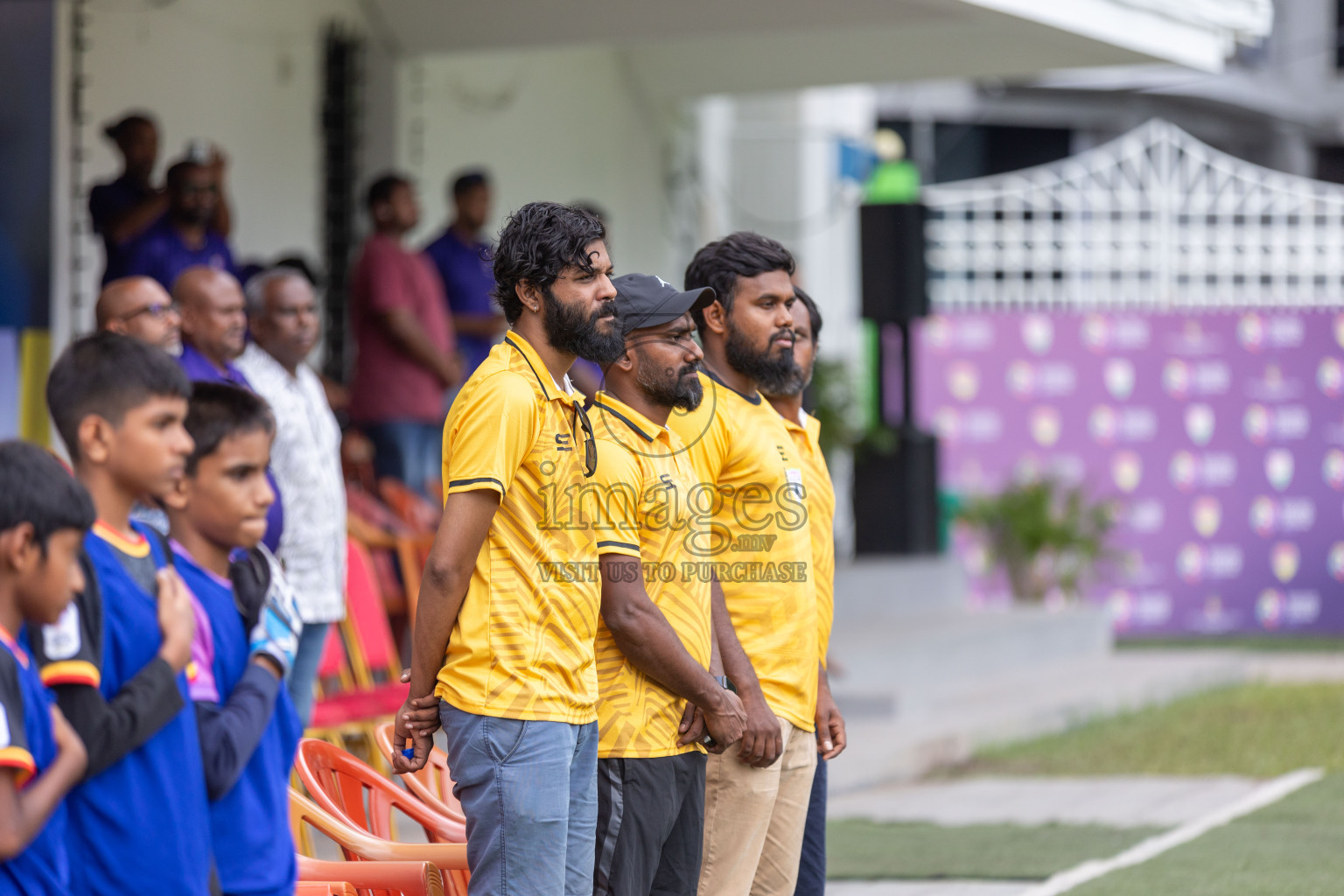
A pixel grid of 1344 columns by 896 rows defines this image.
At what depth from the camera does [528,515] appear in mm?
3389

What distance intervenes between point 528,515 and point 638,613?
1.12 ft

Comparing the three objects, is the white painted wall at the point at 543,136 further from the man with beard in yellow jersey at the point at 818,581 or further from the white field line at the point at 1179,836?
the man with beard in yellow jersey at the point at 818,581

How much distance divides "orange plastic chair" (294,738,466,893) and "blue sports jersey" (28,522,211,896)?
1.27m

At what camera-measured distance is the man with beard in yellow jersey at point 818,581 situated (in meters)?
4.29

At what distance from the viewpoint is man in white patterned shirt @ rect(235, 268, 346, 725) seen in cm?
548

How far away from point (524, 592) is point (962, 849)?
3589 mm

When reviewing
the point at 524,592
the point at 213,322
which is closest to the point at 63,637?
the point at 524,592

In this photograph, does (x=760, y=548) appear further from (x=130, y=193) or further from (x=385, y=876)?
(x=130, y=193)

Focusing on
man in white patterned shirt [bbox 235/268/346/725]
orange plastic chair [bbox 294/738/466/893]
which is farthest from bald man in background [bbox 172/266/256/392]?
orange plastic chair [bbox 294/738/466/893]

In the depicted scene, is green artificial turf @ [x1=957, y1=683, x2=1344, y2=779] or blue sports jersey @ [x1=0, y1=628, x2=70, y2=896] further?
green artificial turf @ [x1=957, y1=683, x2=1344, y2=779]

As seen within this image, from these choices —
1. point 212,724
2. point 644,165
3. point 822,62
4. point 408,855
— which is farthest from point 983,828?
point 644,165

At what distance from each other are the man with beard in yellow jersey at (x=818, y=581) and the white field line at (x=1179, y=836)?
1502 millimetres

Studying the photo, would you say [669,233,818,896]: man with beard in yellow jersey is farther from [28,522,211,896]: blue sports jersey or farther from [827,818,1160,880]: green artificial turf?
[827,818,1160,880]: green artificial turf

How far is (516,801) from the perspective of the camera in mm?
3256
